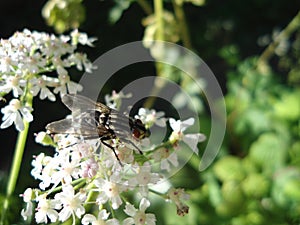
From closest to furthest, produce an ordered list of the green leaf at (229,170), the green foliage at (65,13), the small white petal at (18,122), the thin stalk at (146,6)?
the small white petal at (18,122)
the green foliage at (65,13)
the green leaf at (229,170)
the thin stalk at (146,6)

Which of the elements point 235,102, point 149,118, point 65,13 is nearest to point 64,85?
point 149,118

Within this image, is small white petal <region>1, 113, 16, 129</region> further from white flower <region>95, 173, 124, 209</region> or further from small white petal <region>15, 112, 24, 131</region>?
white flower <region>95, 173, 124, 209</region>

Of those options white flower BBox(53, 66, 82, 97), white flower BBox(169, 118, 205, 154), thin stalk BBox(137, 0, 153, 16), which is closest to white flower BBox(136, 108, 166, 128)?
white flower BBox(169, 118, 205, 154)

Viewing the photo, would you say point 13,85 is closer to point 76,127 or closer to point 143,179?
point 76,127

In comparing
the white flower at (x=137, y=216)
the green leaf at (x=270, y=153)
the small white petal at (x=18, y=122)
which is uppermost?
the green leaf at (x=270, y=153)

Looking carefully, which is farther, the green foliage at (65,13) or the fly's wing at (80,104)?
the green foliage at (65,13)

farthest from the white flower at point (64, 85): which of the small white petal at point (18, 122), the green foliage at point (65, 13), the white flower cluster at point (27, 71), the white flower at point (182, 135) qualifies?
the green foliage at point (65, 13)

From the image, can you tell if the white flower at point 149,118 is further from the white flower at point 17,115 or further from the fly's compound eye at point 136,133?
the white flower at point 17,115
